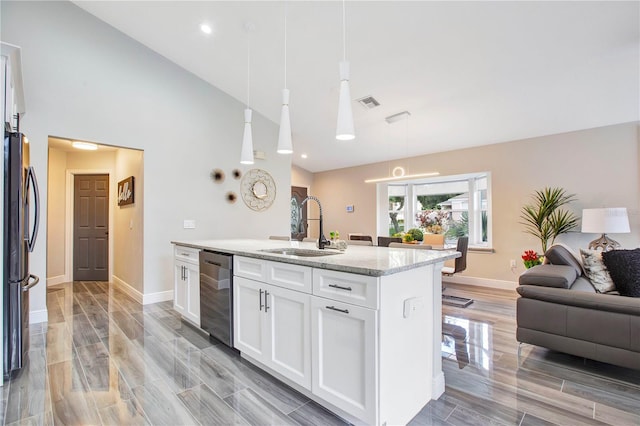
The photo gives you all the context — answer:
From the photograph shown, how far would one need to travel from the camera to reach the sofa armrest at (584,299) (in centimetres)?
212

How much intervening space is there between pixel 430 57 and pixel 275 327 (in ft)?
9.83

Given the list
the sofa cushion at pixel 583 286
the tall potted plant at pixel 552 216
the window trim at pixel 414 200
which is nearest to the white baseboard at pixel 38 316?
the sofa cushion at pixel 583 286

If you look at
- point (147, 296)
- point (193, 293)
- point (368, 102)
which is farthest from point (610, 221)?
point (147, 296)

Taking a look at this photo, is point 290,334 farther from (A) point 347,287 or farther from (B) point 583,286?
(B) point 583,286

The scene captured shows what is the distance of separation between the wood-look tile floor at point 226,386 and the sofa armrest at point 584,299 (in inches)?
18.8

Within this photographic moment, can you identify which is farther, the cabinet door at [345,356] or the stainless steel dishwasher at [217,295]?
the stainless steel dishwasher at [217,295]

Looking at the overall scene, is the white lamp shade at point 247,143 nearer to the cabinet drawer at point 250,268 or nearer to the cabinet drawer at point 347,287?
the cabinet drawer at point 250,268

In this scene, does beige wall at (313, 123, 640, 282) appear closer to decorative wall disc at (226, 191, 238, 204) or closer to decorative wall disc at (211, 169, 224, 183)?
decorative wall disc at (226, 191, 238, 204)

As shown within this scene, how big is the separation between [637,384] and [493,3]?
9.71 ft

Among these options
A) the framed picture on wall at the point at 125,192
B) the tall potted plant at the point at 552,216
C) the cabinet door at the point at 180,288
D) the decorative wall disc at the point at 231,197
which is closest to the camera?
the cabinet door at the point at 180,288

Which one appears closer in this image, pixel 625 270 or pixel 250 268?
pixel 250 268

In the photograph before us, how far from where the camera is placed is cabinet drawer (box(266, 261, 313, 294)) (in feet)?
5.98

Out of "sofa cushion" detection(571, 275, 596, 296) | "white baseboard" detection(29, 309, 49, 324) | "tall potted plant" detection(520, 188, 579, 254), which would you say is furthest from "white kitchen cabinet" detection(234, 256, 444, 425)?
"tall potted plant" detection(520, 188, 579, 254)

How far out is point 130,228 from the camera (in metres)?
4.73
